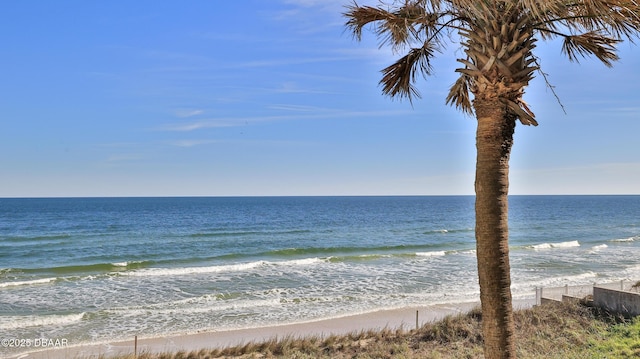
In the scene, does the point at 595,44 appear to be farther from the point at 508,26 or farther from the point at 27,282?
the point at 27,282

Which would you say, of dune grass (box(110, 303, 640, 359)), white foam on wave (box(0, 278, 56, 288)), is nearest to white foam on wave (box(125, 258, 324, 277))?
white foam on wave (box(0, 278, 56, 288))

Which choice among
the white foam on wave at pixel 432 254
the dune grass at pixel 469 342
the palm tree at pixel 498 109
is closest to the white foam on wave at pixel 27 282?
the dune grass at pixel 469 342

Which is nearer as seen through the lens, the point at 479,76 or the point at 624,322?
the point at 479,76

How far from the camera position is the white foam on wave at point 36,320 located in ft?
47.1

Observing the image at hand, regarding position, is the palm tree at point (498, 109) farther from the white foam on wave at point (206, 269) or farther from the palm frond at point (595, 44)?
the white foam on wave at point (206, 269)

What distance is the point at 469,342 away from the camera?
Answer: 406 inches

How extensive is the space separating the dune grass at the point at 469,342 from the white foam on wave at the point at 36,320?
6009mm

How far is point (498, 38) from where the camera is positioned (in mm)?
4652

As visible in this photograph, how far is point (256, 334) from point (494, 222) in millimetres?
10008

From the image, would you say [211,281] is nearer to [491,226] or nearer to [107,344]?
[107,344]

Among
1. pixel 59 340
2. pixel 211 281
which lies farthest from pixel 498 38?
pixel 211 281

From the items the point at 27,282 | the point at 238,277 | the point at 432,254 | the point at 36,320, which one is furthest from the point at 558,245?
the point at 36,320

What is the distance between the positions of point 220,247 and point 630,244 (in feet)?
92.9

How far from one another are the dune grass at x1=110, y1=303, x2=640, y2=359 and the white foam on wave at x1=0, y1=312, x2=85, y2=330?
6.01 metres
